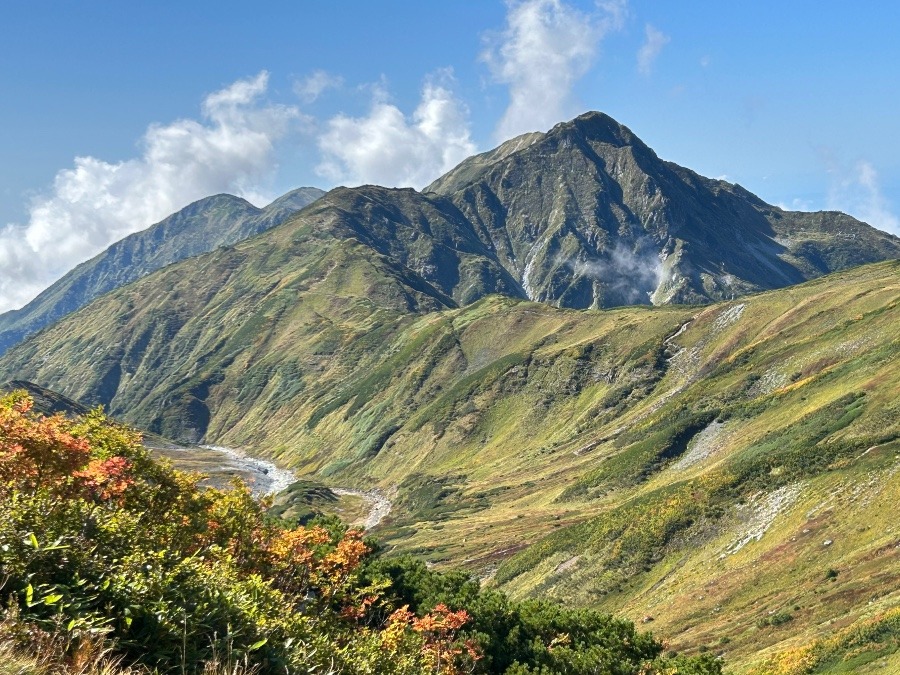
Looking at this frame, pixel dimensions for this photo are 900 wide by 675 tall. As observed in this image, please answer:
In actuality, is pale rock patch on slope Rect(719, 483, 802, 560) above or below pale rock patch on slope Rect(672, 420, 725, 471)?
below

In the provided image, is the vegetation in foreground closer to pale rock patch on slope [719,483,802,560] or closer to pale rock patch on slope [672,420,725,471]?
pale rock patch on slope [719,483,802,560]

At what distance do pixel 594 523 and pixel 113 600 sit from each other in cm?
11975

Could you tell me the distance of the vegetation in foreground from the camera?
11.9 m

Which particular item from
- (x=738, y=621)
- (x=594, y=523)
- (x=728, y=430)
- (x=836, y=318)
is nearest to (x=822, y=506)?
(x=738, y=621)

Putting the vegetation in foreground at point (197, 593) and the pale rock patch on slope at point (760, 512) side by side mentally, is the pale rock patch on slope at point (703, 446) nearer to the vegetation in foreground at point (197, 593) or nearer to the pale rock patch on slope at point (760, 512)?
the pale rock patch on slope at point (760, 512)

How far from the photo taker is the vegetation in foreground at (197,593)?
470 inches

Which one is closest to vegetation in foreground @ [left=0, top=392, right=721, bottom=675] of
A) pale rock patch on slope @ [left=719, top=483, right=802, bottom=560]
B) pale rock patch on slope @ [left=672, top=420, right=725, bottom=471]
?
pale rock patch on slope @ [left=719, top=483, right=802, bottom=560]

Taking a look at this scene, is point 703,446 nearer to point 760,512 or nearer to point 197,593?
point 760,512

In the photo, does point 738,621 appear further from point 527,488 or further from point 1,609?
point 527,488

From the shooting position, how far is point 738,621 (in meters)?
69.9

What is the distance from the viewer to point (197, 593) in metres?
14.0

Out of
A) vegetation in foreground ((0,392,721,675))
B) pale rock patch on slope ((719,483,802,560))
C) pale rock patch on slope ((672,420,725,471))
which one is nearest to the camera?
vegetation in foreground ((0,392,721,675))

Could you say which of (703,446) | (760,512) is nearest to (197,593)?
(760,512)

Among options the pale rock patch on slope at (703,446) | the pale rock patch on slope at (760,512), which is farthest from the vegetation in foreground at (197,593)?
the pale rock patch on slope at (703,446)
